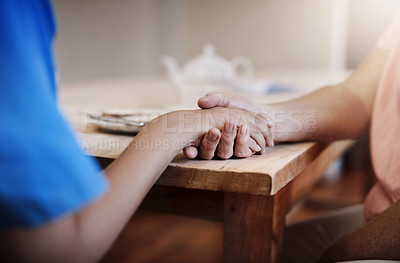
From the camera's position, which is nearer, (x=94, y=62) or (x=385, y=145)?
(x=385, y=145)

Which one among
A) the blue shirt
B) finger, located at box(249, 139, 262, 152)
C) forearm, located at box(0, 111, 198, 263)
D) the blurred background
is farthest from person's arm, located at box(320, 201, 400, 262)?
the blurred background

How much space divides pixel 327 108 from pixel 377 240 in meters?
0.27

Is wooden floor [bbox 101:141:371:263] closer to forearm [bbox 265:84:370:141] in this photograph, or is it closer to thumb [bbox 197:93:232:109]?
forearm [bbox 265:84:370:141]

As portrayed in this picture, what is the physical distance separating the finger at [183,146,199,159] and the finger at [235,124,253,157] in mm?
64

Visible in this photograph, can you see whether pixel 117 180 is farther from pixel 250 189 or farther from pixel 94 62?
pixel 94 62

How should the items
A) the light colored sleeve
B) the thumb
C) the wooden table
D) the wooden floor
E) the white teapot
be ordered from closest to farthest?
the wooden table → the thumb → the light colored sleeve → the white teapot → the wooden floor

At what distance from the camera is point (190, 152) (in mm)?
647

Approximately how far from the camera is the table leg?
713 millimetres

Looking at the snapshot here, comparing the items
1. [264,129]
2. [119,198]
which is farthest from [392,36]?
[119,198]

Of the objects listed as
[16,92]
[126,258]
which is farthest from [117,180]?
[126,258]

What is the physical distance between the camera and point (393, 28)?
0.90 m

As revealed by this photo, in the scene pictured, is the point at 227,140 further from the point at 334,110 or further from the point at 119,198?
the point at 334,110

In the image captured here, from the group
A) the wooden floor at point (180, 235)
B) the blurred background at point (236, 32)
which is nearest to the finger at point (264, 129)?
the wooden floor at point (180, 235)

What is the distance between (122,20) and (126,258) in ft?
7.28
